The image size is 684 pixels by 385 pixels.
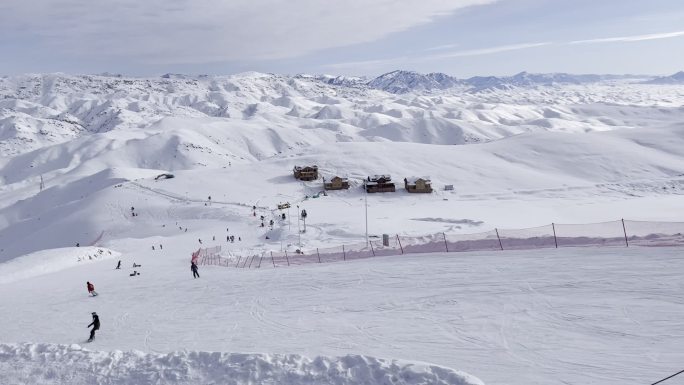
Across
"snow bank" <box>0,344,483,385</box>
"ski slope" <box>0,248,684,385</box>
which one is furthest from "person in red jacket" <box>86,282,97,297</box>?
"snow bank" <box>0,344,483,385</box>

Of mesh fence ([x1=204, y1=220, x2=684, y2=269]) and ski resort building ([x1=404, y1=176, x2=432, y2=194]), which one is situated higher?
ski resort building ([x1=404, y1=176, x2=432, y2=194])

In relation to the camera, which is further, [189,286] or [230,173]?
[230,173]

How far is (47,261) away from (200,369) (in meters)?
33.1

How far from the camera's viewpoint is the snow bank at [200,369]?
14.3 metres

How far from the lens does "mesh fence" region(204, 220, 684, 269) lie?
27.8 metres

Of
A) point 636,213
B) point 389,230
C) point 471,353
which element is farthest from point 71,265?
point 636,213

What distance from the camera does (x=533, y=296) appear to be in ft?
70.5

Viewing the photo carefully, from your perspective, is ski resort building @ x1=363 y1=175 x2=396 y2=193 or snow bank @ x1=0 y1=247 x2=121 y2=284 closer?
snow bank @ x1=0 y1=247 x2=121 y2=284

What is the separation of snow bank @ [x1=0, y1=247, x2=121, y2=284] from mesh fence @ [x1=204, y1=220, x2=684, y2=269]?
13.6 meters

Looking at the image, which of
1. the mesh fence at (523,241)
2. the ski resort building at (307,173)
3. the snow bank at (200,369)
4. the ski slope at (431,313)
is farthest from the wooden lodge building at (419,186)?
the snow bank at (200,369)

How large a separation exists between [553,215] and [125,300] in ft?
161

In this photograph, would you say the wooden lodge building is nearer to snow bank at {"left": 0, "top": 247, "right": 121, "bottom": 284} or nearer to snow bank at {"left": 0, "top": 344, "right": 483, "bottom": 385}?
snow bank at {"left": 0, "top": 247, "right": 121, "bottom": 284}

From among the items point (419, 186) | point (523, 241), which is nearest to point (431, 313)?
point (523, 241)

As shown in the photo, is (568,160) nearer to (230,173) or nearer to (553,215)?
(553,215)
